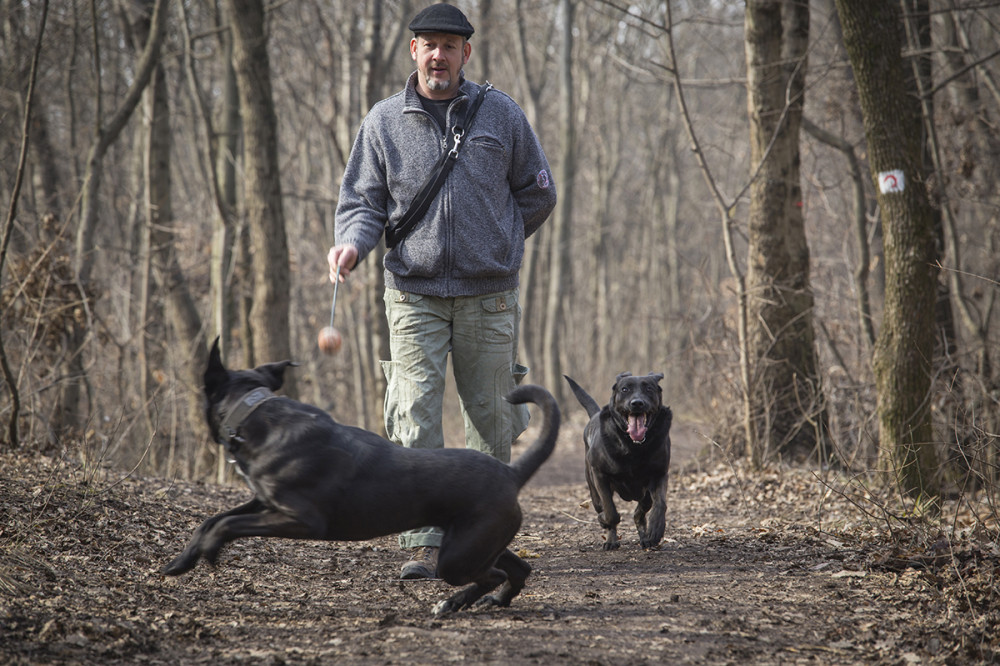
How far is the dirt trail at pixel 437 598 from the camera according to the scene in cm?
357

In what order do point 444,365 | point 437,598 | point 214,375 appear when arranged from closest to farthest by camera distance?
1. point 214,375
2. point 437,598
3. point 444,365

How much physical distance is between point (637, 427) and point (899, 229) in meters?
2.71

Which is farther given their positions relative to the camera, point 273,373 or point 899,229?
point 899,229

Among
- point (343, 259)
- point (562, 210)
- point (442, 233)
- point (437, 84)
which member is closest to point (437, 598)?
point (343, 259)

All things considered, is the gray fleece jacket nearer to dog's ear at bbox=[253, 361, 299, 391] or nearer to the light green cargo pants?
the light green cargo pants

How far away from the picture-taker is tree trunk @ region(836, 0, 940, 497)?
6.55m

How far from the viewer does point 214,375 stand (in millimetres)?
3887

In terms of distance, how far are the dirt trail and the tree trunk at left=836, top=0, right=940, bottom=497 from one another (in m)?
1.02

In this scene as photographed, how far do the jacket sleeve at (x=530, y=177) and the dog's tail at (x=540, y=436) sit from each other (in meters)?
1.45

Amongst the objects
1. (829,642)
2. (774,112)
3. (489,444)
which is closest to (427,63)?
(489,444)

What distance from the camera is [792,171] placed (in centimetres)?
886

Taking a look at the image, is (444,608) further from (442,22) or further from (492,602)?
(442,22)

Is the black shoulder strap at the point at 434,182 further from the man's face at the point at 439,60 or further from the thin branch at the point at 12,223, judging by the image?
the thin branch at the point at 12,223

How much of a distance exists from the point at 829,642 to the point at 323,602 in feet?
7.87
